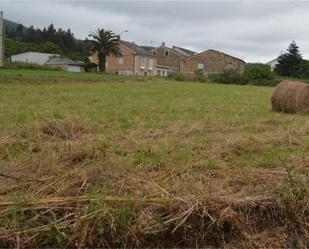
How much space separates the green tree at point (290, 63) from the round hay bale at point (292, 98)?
155 ft

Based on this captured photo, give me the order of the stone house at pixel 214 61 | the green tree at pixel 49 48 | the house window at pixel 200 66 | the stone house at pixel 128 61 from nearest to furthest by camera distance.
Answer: the stone house at pixel 214 61, the stone house at pixel 128 61, the house window at pixel 200 66, the green tree at pixel 49 48

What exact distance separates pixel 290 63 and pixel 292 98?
49.3 m

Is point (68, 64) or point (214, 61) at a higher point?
point (214, 61)

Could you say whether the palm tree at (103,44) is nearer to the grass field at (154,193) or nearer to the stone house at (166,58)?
the stone house at (166,58)

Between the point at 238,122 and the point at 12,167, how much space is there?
Result: 5.94 meters

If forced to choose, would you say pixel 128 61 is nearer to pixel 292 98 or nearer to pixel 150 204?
pixel 292 98

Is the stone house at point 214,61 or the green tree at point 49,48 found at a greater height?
the green tree at point 49,48

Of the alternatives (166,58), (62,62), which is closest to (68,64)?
(62,62)

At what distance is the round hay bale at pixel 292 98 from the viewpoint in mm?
12352

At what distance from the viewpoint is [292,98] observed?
41.2 feet

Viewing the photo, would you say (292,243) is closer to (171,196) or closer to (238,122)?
(171,196)

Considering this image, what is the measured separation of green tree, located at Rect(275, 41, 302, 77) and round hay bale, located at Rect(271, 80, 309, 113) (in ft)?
Answer: 155

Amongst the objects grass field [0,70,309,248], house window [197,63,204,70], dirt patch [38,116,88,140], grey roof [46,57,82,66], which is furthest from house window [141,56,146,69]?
grass field [0,70,309,248]

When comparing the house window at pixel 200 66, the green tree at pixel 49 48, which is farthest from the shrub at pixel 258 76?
the green tree at pixel 49 48
